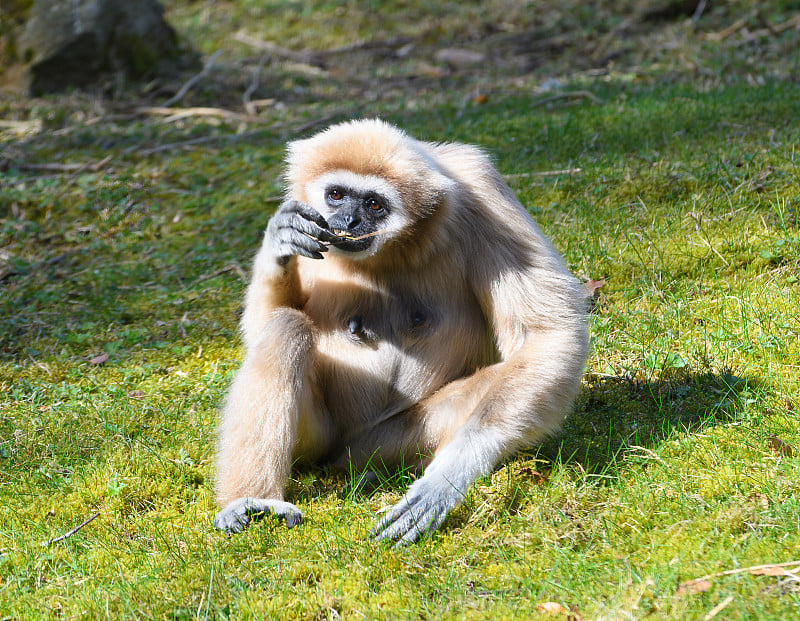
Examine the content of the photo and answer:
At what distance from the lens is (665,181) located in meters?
6.73

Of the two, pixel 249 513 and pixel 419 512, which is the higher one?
pixel 419 512

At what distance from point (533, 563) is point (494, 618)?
0.39m

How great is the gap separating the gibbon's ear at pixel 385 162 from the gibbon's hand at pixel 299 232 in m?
0.27

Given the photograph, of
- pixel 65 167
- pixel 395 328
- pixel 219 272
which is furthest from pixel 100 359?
pixel 65 167

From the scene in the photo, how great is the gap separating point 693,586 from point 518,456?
129 centimetres

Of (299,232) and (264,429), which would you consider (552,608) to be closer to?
(264,429)

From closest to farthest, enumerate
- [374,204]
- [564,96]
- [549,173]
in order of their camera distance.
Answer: [374,204] → [549,173] → [564,96]

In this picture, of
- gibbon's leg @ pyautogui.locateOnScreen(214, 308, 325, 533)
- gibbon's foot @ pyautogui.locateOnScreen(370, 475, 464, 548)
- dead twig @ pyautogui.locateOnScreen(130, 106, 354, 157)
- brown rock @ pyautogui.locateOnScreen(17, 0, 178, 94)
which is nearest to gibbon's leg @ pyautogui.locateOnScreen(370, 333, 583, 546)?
gibbon's foot @ pyautogui.locateOnScreen(370, 475, 464, 548)

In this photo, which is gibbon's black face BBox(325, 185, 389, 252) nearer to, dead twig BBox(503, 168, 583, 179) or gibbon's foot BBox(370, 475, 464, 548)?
gibbon's foot BBox(370, 475, 464, 548)

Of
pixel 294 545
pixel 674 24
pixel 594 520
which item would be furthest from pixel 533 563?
pixel 674 24

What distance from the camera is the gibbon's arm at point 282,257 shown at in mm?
4172

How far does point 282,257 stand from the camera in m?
4.32

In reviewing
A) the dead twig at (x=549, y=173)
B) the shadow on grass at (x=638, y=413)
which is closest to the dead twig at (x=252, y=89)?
the dead twig at (x=549, y=173)

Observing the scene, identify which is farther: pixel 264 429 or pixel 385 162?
pixel 385 162
